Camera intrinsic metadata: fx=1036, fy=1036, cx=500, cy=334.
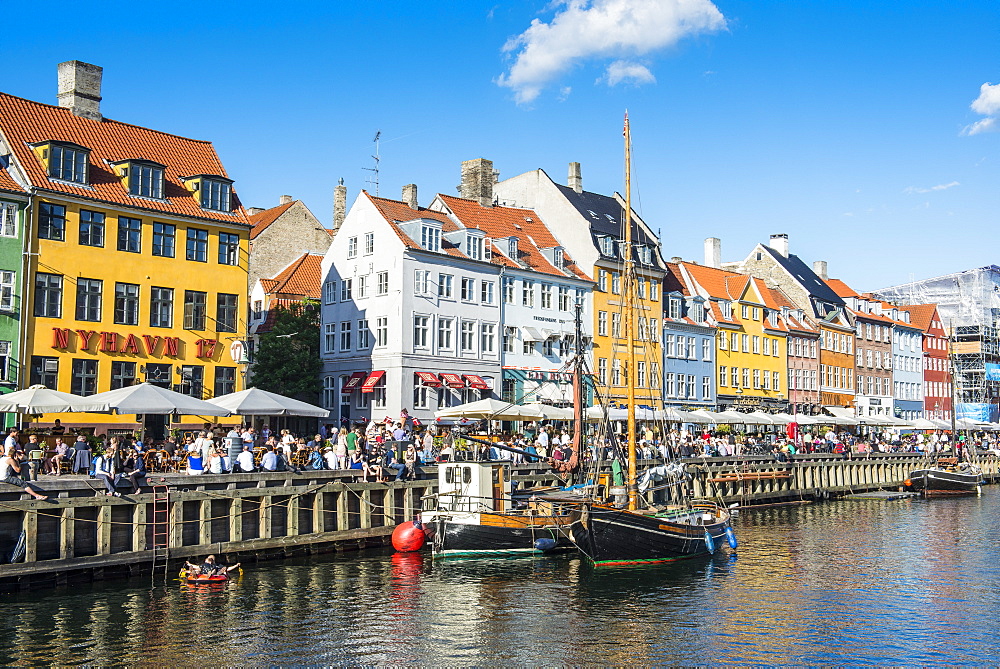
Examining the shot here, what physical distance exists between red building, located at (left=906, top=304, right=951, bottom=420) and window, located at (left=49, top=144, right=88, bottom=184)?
88.3 m

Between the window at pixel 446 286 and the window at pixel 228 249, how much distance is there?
40.1ft

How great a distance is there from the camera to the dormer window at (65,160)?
44031 mm

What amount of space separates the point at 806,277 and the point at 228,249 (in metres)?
63.6

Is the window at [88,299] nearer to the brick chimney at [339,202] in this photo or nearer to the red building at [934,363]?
the brick chimney at [339,202]

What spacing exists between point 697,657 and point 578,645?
8.12 ft

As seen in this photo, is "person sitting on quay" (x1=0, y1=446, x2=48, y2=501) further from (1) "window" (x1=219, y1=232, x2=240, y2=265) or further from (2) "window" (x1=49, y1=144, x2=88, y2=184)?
(1) "window" (x1=219, y1=232, x2=240, y2=265)

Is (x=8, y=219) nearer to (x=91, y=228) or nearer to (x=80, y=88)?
(x=91, y=228)

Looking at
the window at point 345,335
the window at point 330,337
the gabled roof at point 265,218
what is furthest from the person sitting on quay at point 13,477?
the gabled roof at point 265,218

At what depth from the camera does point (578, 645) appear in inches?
845

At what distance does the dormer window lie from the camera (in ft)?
144

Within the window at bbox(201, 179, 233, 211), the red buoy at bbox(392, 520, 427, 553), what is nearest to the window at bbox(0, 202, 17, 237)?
the window at bbox(201, 179, 233, 211)

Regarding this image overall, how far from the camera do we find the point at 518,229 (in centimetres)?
6744

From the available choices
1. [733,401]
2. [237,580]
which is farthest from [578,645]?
[733,401]

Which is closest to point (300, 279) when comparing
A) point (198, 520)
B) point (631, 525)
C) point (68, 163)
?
point (68, 163)
